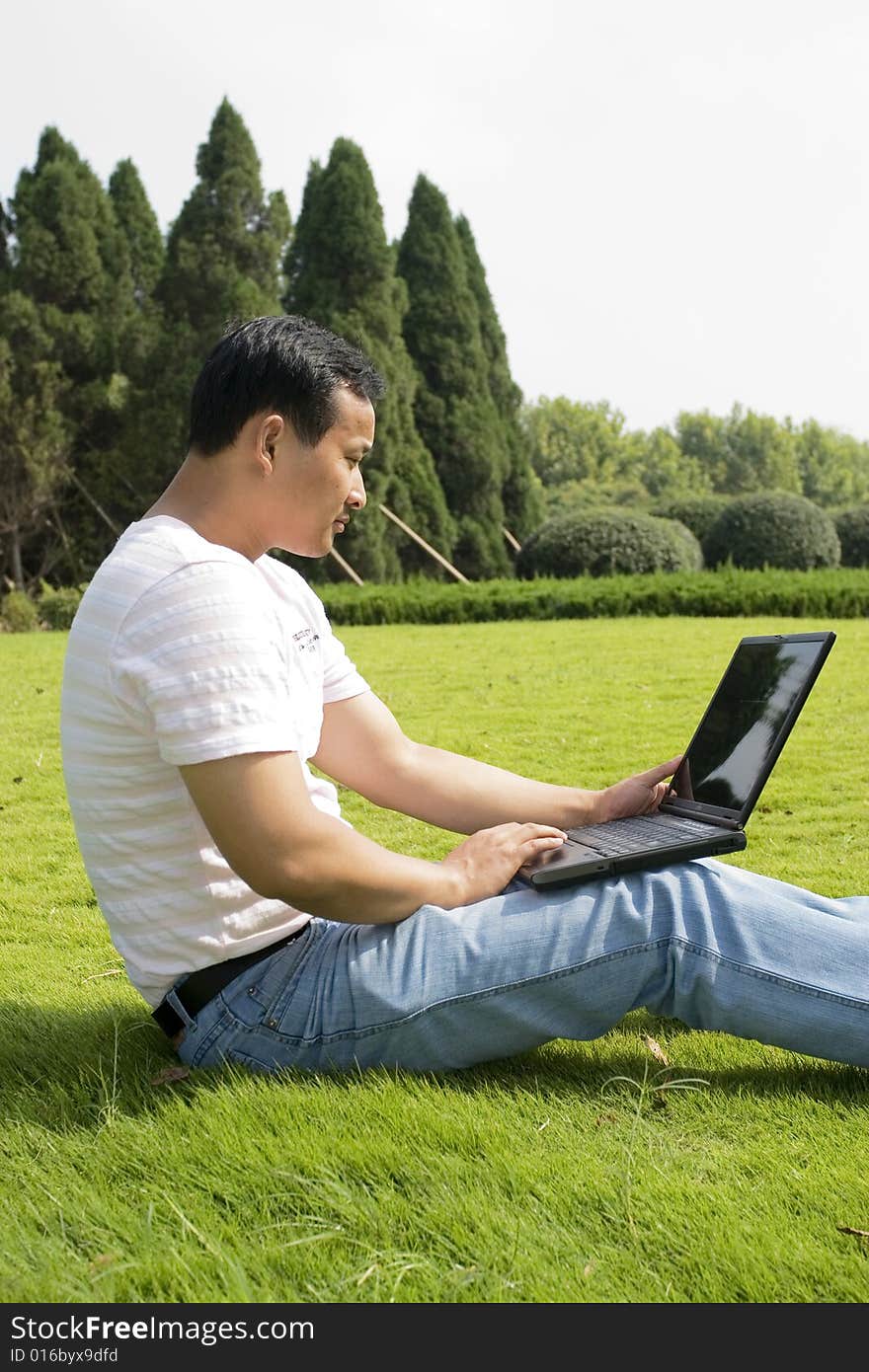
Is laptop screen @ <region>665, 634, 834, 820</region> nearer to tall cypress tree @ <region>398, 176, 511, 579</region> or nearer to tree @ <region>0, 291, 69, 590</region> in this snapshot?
tree @ <region>0, 291, 69, 590</region>

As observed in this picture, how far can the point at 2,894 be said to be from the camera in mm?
4594

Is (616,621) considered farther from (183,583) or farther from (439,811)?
(183,583)

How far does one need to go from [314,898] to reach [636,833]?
0.77 m

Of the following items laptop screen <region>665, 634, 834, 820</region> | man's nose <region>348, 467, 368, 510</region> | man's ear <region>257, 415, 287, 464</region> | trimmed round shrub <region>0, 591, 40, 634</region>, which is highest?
man's ear <region>257, 415, 287, 464</region>

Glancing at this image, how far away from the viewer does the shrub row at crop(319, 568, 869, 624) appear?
46.3ft

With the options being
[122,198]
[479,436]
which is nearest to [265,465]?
[479,436]

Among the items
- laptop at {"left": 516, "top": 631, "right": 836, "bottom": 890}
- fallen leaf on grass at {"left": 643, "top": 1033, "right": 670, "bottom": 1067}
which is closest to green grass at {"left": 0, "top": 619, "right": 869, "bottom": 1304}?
fallen leaf on grass at {"left": 643, "top": 1033, "right": 670, "bottom": 1067}

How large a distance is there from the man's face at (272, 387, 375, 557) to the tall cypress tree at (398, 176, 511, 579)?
2295 cm

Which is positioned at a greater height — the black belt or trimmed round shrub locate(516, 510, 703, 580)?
trimmed round shrub locate(516, 510, 703, 580)

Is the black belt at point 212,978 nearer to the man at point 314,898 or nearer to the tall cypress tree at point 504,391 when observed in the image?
the man at point 314,898

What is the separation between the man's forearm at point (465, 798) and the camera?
2.92 meters

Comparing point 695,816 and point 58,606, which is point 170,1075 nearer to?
point 695,816

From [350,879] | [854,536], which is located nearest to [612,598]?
[350,879]
